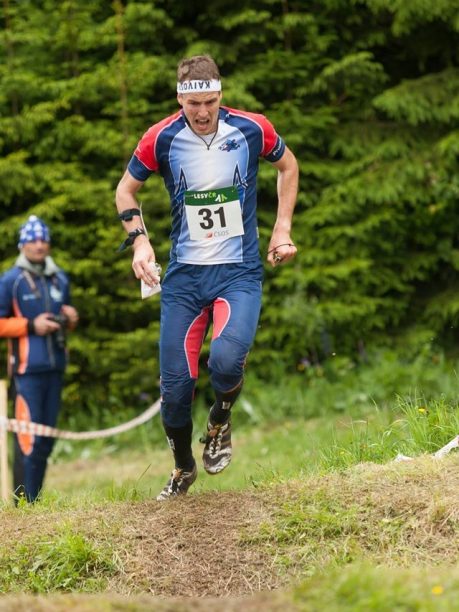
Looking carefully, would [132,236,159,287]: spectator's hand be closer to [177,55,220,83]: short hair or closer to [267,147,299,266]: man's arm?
[267,147,299,266]: man's arm

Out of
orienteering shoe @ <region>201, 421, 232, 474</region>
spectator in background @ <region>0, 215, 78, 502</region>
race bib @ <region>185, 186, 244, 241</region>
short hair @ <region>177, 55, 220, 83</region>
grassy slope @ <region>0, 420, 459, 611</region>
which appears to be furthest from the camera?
spectator in background @ <region>0, 215, 78, 502</region>

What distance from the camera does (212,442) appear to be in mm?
6316

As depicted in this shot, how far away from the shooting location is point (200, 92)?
5910mm

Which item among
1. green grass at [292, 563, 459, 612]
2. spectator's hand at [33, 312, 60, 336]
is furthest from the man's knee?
spectator's hand at [33, 312, 60, 336]

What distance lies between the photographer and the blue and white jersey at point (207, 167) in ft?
19.8

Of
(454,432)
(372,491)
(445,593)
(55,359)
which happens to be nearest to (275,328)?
(55,359)

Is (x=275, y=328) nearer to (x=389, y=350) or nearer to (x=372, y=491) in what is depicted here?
(x=389, y=350)

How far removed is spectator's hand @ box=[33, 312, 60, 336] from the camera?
920 cm

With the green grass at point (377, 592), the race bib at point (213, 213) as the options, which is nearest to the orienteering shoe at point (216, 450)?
the race bib at point (213, 213)

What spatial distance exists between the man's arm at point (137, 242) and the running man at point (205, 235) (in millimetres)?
11

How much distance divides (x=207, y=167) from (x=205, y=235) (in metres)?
0.36

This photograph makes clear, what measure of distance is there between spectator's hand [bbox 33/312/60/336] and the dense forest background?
3.25m

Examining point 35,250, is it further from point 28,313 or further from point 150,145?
point 150,145

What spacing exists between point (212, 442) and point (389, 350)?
6521 millimetres
